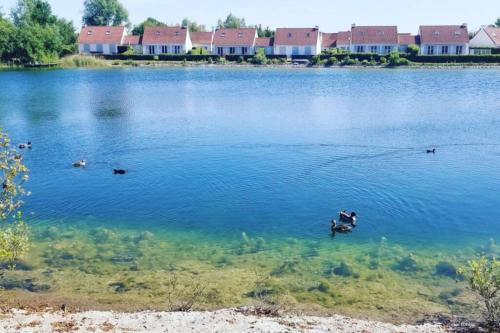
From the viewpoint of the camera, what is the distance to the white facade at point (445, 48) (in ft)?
369

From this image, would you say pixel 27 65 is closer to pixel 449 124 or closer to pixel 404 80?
pixel 404 80

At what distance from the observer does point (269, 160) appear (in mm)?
32406

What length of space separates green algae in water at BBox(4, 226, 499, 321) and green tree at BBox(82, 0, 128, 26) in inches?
5727

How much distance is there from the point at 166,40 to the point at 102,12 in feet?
153

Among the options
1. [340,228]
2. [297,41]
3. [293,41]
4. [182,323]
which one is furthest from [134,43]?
[182,323]

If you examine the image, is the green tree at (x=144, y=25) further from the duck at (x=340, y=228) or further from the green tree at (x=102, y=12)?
the duck at (x=340, y=228)

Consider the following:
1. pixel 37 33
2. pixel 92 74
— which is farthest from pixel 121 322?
pixel 37 33

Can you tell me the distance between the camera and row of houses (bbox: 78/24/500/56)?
113m

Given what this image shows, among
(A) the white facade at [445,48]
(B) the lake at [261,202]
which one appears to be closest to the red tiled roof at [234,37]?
(A) the white facade at [445,48]

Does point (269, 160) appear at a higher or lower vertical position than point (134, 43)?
lower

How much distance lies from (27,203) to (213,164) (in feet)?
36.0

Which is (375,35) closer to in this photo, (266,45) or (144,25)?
(266,45)

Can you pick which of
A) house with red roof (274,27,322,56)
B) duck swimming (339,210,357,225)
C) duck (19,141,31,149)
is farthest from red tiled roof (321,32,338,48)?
duck swimming (339,210,357,225)

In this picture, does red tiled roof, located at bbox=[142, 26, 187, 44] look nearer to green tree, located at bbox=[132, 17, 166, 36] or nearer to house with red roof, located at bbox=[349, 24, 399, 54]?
green tree, located at bbox=[132, 17, 166, 36]
